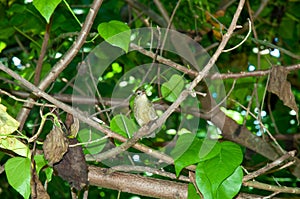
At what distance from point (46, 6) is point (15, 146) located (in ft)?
0.91

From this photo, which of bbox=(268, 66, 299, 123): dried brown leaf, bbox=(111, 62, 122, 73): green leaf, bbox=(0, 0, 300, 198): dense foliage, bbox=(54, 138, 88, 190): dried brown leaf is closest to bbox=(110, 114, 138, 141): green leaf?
bbox=(0, 0, 300, 198): dense foliage

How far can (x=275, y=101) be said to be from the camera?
90.3 inches

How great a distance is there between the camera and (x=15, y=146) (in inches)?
43.9

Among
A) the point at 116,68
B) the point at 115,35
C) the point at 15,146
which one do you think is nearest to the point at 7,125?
the point at 15,146

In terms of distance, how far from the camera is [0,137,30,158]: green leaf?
43.7 inches

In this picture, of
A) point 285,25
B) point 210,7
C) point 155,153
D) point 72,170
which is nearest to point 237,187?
point 155,153

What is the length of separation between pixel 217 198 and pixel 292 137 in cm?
90

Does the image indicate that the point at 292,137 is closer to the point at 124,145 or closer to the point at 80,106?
the point at 80,106

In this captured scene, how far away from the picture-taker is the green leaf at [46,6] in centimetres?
102

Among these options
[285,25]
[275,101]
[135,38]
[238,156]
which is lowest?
[275,101]

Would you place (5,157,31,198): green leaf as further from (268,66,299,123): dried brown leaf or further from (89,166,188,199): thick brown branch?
(268,66,299,123): dried brown leaf

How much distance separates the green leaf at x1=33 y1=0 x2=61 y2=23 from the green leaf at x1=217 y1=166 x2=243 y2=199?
46cm

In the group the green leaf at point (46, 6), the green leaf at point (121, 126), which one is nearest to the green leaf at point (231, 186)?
the green leaf at point (121, 126)

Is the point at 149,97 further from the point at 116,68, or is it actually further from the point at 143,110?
the point at 143,110
